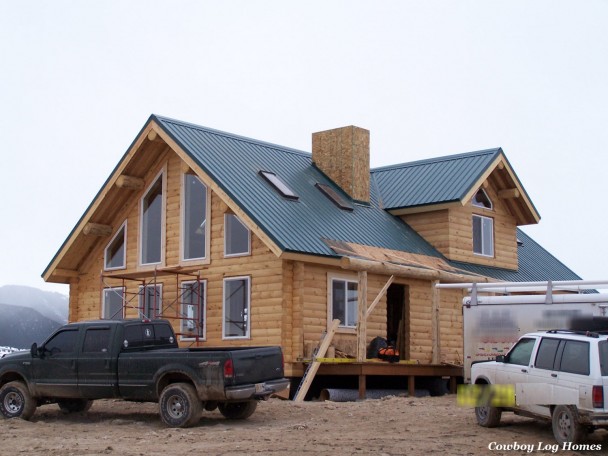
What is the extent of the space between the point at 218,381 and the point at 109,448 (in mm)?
2823

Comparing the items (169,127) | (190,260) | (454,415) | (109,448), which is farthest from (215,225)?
(109,448)

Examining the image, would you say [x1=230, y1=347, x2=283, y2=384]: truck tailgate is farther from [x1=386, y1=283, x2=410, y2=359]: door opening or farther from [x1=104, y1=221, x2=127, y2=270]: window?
[x1=104, y1=221, x2=127, y2=270]: window

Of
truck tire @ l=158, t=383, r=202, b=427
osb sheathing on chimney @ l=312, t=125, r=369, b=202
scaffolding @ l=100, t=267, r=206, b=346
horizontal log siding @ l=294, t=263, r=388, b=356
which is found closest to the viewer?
truck tire @ l=158, t=383, r=202, b=427

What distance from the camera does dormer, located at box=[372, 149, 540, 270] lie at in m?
29.3

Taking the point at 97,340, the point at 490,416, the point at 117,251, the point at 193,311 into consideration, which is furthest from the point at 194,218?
the point at 490,416

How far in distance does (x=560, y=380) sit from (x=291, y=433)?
4627 millimetres

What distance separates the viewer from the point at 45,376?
61.3 ft

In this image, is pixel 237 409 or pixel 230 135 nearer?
pixel 237 409

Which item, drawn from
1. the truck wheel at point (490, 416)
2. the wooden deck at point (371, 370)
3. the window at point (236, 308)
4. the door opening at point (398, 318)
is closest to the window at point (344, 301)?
the wooden deck at point (371, 370)

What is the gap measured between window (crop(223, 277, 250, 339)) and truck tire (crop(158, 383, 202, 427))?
23.3ft

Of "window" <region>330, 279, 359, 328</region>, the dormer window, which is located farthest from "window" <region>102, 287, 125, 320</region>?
the dormer window

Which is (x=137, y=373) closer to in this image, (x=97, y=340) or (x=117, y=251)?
(x=97, y=340)

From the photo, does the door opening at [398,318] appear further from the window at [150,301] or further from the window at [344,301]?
the window at [150,301]

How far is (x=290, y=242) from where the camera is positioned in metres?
22.5
